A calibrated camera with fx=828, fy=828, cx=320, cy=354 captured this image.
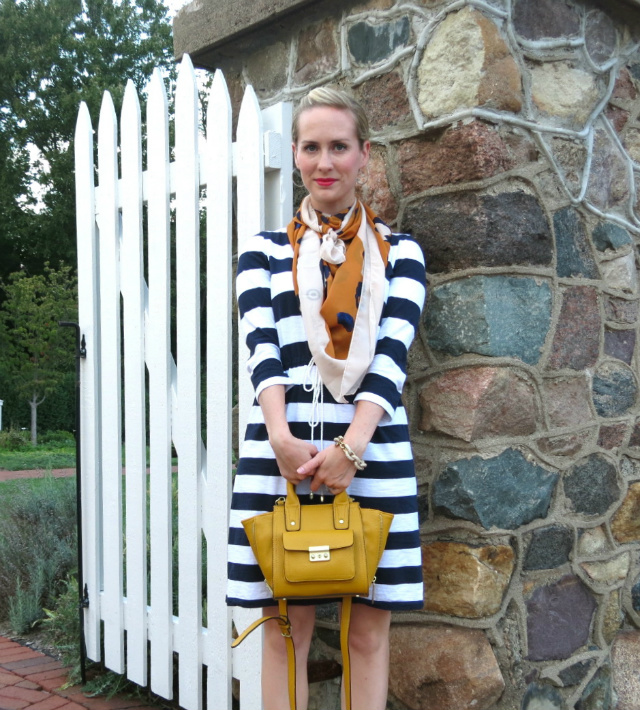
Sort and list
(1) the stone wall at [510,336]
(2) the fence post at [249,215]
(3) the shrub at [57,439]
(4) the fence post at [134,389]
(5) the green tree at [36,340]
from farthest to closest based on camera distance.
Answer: (5) the green tree at [36,340] < (3) the shrub at [57,439] < (4) the fence post at [134,389] < (2) the fence post at [249,215] < (1) the stone wall at [510,336]

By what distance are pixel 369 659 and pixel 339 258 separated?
0.99 m

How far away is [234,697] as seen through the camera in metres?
2.80

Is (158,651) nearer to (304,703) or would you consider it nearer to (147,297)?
(304,703)

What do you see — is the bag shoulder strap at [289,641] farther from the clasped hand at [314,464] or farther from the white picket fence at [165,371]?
the white picket fence at [165,371]

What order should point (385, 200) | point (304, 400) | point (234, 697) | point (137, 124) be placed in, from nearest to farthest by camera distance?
point (304, 400) < point (385, 200) < point (234, 697) < point (137, 124)

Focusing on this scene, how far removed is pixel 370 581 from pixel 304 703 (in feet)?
1.52

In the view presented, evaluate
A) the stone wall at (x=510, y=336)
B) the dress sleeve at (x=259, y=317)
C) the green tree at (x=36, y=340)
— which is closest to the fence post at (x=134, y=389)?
the stone wall at (x=510, y=336)

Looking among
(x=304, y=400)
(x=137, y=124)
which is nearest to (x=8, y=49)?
(x=137, y=124)

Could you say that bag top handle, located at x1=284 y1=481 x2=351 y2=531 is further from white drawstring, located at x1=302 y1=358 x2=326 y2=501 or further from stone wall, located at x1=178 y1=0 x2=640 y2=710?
stone wall, located at x1=178 y1=0 x2=640 y2=710

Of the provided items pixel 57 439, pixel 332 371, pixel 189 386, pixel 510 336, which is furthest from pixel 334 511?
pixel 57 439

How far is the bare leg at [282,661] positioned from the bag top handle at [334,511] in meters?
0.35

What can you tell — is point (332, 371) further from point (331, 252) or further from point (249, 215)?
point (249, 215)

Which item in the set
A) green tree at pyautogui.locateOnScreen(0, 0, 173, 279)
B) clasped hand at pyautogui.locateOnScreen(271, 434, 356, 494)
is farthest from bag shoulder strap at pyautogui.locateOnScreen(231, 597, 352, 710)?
green tree at pyautogui.locateOnScreen(0, 0, 173, 279)

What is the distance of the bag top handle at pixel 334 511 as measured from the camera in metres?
1.84
